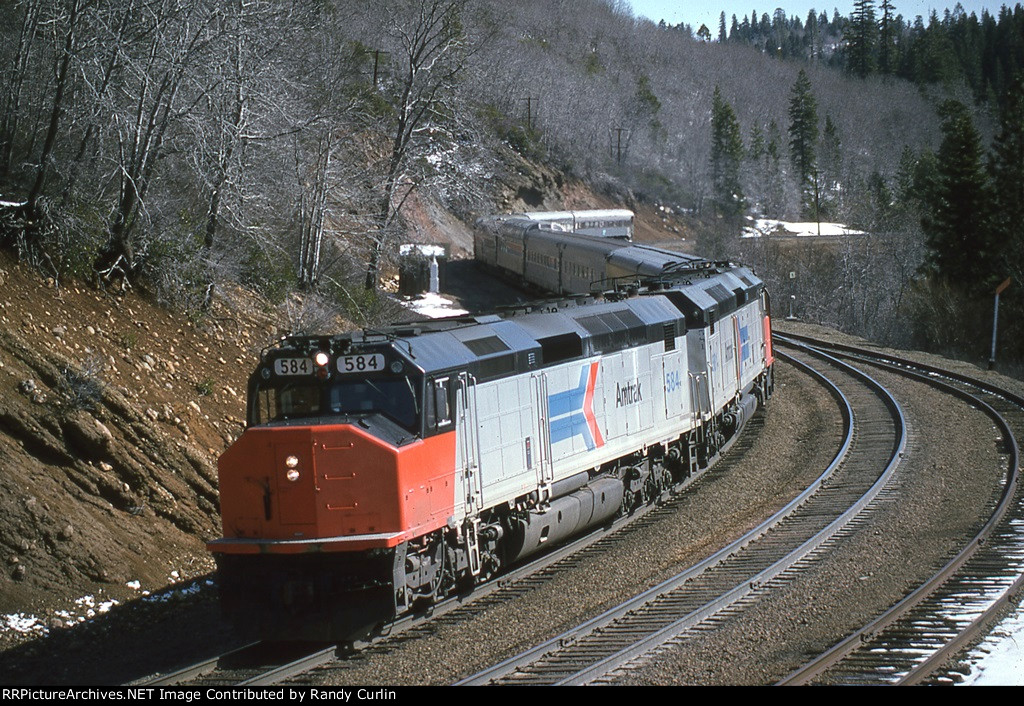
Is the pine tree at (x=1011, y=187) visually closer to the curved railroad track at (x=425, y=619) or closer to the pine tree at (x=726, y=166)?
the curved railroad track at (x=425, y=619)

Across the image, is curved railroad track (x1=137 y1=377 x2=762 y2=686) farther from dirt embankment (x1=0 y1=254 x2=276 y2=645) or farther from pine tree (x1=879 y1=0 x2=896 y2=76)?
pine tree (x1=879 y1=0 x2=896 y2=76)

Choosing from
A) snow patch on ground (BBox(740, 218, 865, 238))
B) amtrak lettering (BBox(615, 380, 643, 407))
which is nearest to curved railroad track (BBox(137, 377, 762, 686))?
amtrak lettering (BBox(615, 380, 643, 407))

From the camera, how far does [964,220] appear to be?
5022 cm

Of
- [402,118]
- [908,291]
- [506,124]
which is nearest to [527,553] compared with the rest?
[402,118]

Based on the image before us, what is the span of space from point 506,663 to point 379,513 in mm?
2026

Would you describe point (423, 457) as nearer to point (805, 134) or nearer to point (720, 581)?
point (720, 581)

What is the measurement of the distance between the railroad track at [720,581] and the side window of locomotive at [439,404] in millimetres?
2686

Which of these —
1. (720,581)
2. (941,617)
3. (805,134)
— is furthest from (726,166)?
(941,617)

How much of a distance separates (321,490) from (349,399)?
1092 mm

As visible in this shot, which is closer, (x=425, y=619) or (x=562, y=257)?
(x=425, y=619)

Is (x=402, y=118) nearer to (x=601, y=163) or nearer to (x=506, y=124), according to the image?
(x=506, y=124)

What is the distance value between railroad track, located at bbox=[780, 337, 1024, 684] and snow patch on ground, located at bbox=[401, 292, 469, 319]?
2190 cm

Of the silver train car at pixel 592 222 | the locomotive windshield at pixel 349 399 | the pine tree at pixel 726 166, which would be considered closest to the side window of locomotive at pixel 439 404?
the locomotive windshield at pixel 349 399

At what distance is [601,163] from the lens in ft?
301
